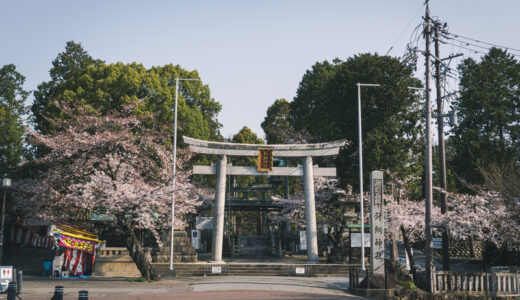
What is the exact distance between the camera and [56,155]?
81.8 ft

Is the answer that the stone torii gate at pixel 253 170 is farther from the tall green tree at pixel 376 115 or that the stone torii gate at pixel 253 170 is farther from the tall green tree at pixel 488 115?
the tall green tree at pixel 488 115

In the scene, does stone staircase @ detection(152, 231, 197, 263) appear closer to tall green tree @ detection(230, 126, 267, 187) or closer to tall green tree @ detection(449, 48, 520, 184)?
tall green tree @ detection(449, 48, 520, 184)

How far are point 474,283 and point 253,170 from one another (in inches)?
608

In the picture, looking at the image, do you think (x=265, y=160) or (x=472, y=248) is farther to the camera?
(x=472, y=248)

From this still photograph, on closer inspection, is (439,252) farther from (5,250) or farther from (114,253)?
(5,250)

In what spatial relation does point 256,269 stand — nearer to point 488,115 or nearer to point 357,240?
point 357,240

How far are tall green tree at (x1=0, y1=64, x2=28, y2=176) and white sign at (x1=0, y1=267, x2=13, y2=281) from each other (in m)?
19.1

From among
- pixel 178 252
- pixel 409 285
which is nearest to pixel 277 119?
pixel 178 252

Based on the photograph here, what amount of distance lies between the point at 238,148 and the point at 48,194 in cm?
1205

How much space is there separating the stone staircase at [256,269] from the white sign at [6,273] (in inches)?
346

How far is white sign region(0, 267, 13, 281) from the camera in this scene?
17938 mm

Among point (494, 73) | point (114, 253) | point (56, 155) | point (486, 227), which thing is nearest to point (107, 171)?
point (56, 155)

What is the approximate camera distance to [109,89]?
117ft

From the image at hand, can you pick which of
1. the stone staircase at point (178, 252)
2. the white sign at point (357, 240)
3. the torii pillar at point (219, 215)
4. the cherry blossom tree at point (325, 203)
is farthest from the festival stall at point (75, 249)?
the white sign at point (357, 240)
